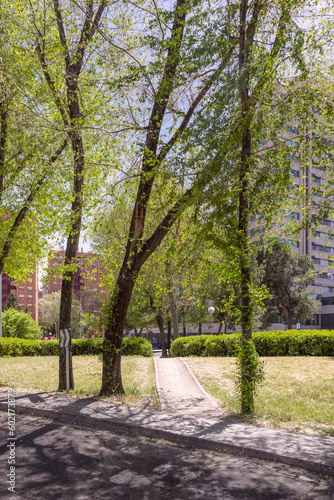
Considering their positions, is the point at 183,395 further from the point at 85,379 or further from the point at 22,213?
the point at 22,213

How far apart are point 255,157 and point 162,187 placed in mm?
1926

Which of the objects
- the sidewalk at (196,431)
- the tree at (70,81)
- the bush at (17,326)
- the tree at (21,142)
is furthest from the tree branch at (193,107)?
the bush at (17,326)

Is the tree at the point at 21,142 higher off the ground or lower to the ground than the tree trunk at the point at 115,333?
higher


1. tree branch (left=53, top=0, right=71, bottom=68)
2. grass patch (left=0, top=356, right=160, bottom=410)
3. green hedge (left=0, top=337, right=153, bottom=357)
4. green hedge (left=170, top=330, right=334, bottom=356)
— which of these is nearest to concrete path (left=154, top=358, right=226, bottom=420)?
grass patch (left=0, top=356, right=160, bottom=410)

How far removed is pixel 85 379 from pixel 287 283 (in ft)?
110

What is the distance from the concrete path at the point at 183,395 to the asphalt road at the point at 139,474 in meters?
2.34

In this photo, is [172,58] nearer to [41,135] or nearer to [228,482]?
[41,135]

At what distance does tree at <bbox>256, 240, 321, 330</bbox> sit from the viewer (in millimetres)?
42062

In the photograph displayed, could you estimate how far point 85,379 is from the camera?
44.7ft

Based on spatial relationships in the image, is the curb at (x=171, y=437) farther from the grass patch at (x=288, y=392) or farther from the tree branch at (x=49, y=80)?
the tree branch at (x=49, y=80)

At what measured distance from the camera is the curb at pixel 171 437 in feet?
16.6

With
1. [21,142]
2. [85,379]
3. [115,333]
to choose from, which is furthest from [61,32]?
[85,379]

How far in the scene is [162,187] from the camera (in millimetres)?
8633

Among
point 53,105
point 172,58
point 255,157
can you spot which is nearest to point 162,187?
point 255,157
